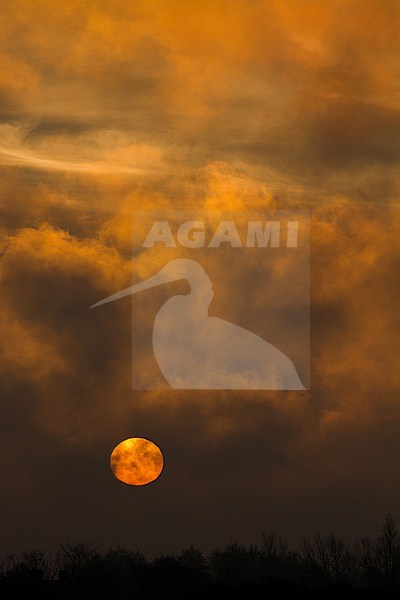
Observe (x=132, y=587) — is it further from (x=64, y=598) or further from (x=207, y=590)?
(x=207, y=590)

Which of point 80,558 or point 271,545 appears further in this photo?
point 271,545

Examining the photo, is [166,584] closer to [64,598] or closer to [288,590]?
[64,598]

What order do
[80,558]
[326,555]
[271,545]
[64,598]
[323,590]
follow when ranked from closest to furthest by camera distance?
1. [323,590]
2. [64,598]
3. [80,558]
4. [326,555]
5. [271,545]

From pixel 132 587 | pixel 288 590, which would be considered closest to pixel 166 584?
pixel 132 587

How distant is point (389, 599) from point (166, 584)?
1042 cm

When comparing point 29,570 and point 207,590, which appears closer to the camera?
point 207,590

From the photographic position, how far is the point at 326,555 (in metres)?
55.8

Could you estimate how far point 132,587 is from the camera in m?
46.1

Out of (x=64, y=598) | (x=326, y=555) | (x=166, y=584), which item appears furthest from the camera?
(x=326, y=555)

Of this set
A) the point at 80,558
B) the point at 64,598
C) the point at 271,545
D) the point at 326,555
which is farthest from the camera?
the point at 271,545

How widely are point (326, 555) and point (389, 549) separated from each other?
3587 mm

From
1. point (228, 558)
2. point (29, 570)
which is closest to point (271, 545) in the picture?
point (228, 558)

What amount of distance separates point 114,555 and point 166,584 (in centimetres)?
1002

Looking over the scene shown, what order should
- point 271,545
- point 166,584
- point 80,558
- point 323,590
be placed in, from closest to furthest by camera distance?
point 323,590 < point 166,584 < point 80,558 < point 271,545
